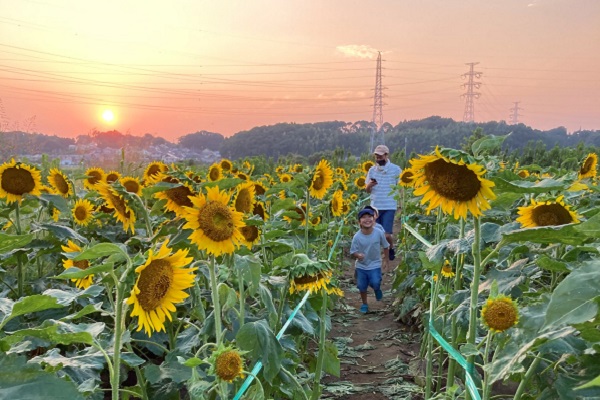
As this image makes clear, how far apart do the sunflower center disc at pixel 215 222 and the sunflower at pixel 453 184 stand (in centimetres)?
71

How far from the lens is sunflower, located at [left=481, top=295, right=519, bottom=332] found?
154cm

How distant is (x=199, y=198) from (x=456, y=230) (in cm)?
182

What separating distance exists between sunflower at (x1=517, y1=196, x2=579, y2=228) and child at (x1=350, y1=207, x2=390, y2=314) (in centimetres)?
427

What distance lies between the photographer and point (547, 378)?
1.59 metres

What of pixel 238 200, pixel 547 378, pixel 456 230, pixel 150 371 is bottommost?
pixel 150 371

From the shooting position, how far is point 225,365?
5.15 ft

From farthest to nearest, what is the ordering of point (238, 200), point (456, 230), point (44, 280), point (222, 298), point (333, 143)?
1. point (333, 143)
2. point (44, 280)
3. point (456, 230)
4. point (238, 200)
5. point (222, 298)

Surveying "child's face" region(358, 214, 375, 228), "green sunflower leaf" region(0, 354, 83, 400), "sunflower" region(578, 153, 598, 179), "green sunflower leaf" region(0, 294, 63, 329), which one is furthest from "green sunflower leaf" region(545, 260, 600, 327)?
"child's face" region(358, 214, 375, 228)

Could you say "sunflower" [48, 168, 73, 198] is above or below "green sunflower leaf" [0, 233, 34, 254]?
below

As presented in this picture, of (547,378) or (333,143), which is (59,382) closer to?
(547,378)

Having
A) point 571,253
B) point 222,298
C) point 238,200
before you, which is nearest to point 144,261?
point 222,298

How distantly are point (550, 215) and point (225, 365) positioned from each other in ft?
4.69

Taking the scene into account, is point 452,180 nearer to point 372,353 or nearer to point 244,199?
point 244,199

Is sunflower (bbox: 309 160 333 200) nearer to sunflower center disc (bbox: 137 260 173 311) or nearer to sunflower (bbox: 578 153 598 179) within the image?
sunflower (bbox: 578 153 598 179)
